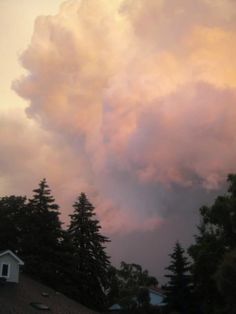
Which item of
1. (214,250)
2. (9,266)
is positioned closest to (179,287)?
(214,250)

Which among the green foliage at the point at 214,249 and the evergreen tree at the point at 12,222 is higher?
the evergreen tree at the point at 12,222

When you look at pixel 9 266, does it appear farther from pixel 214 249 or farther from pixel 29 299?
pixel 214 249

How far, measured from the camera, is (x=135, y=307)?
52.3 meters

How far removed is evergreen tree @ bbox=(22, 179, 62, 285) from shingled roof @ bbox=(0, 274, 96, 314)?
10.5 meters

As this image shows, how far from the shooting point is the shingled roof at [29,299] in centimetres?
3300

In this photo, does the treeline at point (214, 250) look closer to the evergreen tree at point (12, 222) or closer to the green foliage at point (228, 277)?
the green foliage at point (228, 277)

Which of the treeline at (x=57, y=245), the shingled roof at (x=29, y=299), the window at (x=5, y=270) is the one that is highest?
the treeline at (x=57, y=245)

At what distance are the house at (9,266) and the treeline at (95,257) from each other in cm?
1397

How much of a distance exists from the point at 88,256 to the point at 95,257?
101 cm

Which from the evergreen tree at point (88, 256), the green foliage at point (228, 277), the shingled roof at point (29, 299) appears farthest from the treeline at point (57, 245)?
the green foliage at point (228, 277)

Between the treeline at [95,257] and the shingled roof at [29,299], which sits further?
the treeline at [95,257]

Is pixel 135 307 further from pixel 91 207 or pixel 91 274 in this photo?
pixel 91 207

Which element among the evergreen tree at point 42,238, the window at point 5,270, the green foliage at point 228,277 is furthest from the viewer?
the evergreen tree at point 42,238

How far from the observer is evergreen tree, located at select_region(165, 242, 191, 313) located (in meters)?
48.2
